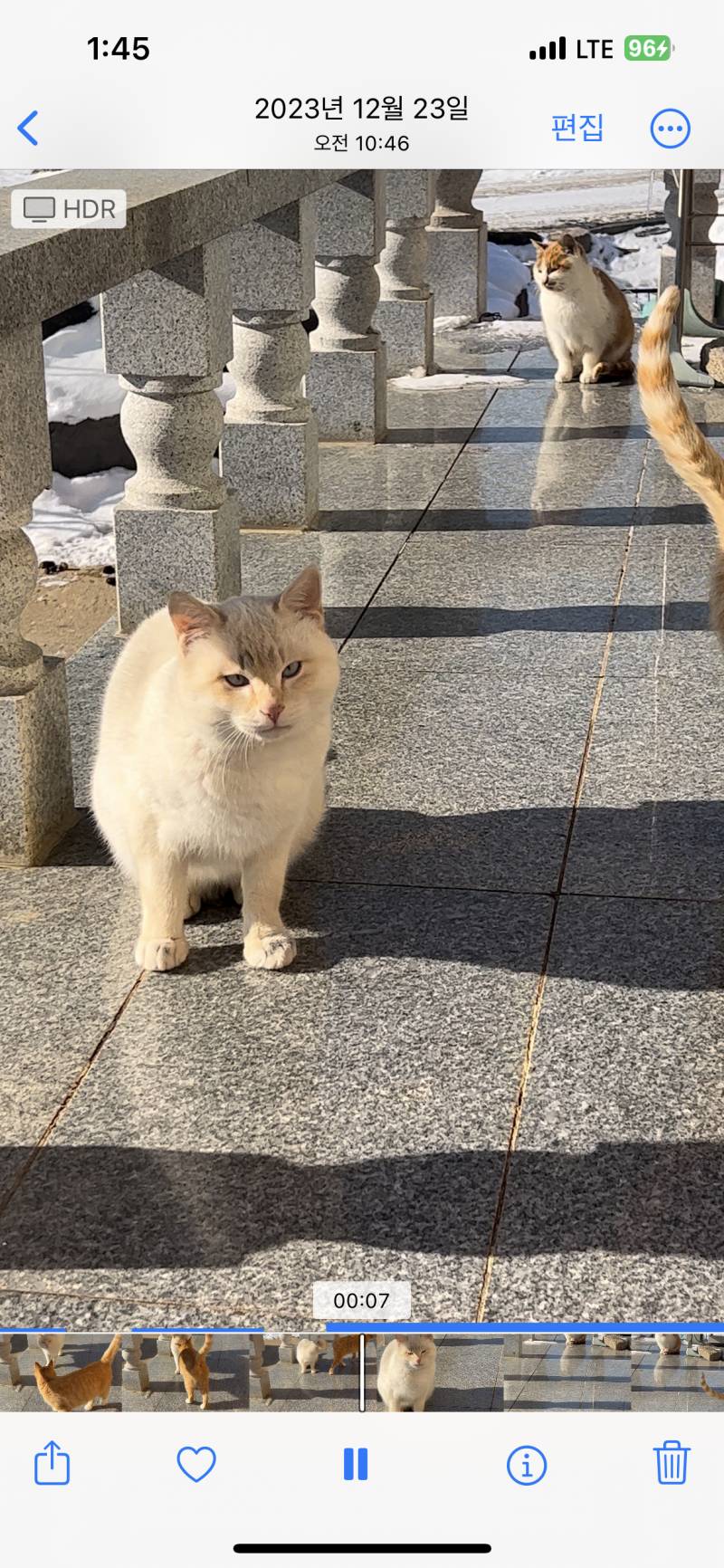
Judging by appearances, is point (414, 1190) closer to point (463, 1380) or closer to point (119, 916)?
point (463, 1380)

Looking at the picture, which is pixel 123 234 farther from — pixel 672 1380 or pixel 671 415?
pixel 672 1380

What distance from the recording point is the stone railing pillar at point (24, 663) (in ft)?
11.5

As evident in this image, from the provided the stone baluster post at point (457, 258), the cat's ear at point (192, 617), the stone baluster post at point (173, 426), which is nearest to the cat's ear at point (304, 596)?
the cat's ear at point (192, 617)

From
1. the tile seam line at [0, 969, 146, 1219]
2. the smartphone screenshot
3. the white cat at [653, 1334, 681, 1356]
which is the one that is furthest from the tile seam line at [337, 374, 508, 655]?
the white cat at [653, 1334, 681, 1356]

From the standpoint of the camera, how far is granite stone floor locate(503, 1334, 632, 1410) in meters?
1.76

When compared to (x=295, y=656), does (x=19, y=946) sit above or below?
below

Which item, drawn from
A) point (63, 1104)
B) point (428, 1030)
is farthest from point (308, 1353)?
point (428, 1030)

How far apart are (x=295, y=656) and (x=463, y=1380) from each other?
5.18 ft

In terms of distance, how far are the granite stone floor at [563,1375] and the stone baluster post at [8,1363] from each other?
547 mm

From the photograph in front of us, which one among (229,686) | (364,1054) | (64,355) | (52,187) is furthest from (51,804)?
(64,355)

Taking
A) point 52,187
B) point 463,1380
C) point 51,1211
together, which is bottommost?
point 51,1211

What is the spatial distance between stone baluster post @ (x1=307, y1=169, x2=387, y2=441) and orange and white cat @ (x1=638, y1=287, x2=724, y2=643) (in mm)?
4295

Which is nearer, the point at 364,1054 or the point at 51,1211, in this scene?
the point at 51,1211
